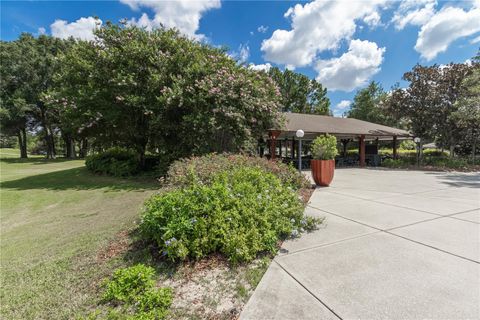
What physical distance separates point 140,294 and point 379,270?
105 inches

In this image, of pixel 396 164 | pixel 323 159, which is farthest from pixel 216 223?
pixel 396 164

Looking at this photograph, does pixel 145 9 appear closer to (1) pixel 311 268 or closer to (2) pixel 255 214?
(2) pixel 255 214

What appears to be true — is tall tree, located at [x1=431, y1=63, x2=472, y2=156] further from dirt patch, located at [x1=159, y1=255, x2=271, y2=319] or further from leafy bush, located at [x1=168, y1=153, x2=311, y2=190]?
dirt patch, located at [x1=159, y1=255, x2=271, y2=319]

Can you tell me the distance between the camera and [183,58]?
10.5 metres

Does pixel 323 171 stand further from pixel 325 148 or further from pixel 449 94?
pixel 449 94

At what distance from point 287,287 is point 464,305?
158cm

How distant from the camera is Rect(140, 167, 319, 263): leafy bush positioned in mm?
2889

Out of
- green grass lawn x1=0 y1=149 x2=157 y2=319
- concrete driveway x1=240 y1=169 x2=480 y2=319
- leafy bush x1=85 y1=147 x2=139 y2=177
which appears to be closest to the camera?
concrete driveway x1=240 y1=169 x2=480 y2=319

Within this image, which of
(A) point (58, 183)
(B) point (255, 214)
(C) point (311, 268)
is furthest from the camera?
(A) point (58, 183)

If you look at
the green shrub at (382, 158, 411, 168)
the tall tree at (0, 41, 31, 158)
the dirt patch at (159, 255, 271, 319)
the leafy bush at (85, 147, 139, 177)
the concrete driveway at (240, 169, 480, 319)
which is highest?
the tall tree at (0, 41, 31, 158)

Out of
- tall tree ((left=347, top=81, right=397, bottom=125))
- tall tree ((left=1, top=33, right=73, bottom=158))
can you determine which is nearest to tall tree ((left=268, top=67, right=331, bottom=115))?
tall tree ((left=347, top=81, right=397, bottom=125))

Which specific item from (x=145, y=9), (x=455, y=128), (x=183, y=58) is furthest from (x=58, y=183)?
(x=455, y=128)

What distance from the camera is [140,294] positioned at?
231 cm

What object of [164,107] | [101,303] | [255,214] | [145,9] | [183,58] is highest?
[145,9]
